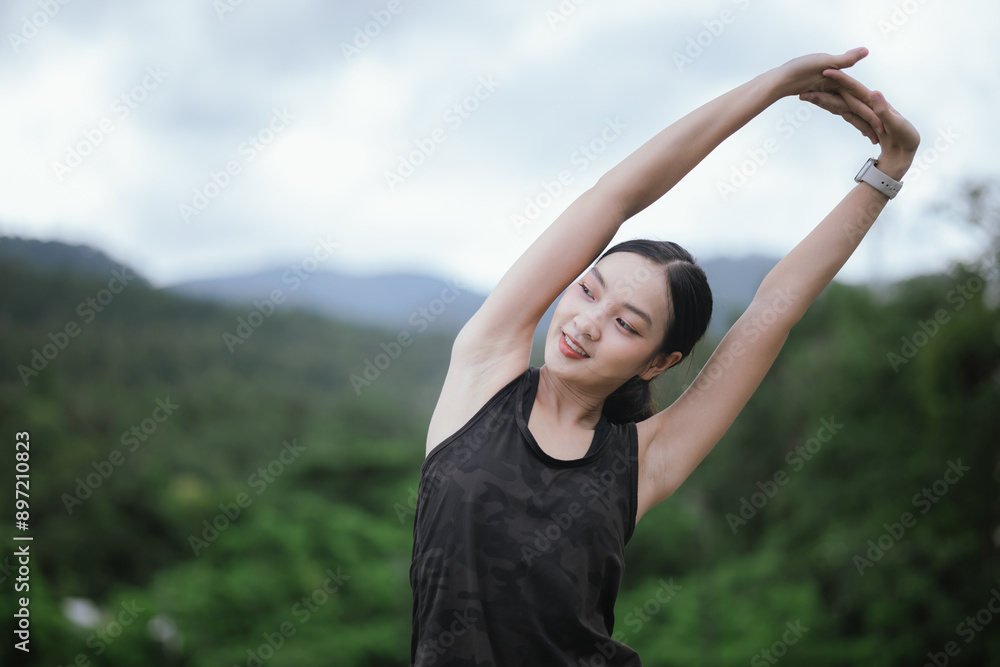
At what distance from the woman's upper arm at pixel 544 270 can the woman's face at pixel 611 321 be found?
4 centimetres

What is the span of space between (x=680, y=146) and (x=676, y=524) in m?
17.5

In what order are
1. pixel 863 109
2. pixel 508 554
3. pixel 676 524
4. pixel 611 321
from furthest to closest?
pixel 676 524 < pixel 863 109 < pixel 611 321 < pixel 508 554

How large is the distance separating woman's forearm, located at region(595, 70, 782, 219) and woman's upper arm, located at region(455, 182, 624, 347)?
0.04 meters

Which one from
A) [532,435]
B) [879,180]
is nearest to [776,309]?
[879,180]

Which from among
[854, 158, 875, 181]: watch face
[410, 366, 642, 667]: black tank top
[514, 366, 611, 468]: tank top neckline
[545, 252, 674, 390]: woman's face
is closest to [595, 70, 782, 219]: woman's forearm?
[545, 252, 674, 390]: woman's face

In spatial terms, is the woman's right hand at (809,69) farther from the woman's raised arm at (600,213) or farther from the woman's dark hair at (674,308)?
the woman's dark hair at (674,308)

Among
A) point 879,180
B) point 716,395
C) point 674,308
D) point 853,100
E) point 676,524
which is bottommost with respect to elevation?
point 676,524

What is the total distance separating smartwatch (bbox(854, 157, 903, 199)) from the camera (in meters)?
1.63

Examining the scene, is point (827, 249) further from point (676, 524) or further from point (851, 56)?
point (676, 524)

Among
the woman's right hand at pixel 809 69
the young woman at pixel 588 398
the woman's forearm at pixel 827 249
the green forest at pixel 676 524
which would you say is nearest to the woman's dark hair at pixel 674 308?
the young woman at pixel 588 398

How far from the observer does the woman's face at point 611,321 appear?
1.47m

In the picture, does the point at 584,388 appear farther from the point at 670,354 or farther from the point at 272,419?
the point at 272,419

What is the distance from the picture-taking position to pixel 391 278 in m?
41.0

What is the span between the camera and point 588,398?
5.08ft
